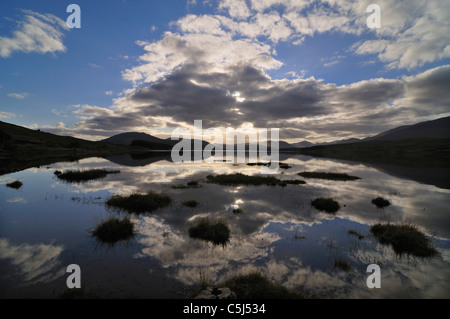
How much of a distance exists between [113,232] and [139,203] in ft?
22.3

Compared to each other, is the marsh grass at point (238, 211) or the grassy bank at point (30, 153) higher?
the grassy bank at point (30, 153)

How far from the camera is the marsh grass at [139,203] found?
19.2 metres

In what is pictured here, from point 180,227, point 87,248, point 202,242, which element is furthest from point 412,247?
point 87,248

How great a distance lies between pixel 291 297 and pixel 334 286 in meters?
2.54

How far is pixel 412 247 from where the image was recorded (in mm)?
12188

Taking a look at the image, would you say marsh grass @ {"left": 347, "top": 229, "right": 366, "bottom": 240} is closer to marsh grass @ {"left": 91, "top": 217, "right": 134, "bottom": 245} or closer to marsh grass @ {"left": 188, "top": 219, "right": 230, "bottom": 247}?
marsh grass @ {"left": 188, "top": 219, "right": 230, "bottom": 247}

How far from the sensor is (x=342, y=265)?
33.2 feet

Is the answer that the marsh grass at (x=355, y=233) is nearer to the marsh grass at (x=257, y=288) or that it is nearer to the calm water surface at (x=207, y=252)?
the calm water surface at (x=207, y=252)

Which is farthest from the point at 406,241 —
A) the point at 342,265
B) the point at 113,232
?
the point at 113,232

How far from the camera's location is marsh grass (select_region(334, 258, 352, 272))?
9.88 metres

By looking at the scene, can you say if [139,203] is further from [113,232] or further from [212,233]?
[212,233]

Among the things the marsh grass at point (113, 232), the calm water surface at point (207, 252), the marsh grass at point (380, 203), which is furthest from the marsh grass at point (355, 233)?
the marsh grass at point (113, 232)

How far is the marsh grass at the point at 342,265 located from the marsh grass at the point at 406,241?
4.36 meters

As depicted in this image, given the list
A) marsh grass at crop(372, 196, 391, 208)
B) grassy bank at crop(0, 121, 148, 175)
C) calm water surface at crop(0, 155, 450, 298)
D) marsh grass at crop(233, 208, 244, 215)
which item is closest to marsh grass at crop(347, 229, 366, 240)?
calm water surface at crop(0, 155, 450, 298)
